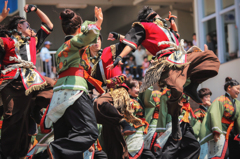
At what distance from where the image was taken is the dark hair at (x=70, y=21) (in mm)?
4306

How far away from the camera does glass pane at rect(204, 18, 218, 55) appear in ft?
38.0

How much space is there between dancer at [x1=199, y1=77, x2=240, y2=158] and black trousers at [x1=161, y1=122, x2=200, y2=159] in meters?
0.38

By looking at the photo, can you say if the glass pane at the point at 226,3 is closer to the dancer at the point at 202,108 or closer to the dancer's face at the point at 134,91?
the dancer at the point at 202,108

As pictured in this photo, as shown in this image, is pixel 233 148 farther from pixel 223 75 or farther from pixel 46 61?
pixel 46 61

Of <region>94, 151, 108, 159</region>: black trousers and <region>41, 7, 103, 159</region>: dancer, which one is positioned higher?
<region>41, 7, 103, 159</region>: dancer

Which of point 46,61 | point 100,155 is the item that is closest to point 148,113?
point 100,155

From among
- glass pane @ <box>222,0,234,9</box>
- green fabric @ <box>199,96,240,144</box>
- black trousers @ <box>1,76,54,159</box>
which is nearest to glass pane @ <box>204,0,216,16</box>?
glass pane @ <box>222,0,234,9</box>

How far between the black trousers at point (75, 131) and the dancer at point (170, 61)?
1.05m

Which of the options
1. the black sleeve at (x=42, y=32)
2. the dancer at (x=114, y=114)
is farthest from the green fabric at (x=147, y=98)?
the black sleeve at (x=42, y=32)

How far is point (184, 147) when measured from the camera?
20.9 ft

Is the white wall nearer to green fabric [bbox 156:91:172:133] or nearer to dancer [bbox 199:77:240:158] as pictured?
dancer [bbox 199:77:240:158]

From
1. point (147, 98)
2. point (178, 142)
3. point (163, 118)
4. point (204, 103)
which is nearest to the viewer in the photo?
point (178, 142)

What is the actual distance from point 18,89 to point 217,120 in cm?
329

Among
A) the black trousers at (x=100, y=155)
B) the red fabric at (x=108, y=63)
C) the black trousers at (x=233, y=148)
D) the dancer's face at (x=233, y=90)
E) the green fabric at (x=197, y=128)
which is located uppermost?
the red fabric at (x=108, y=63)
